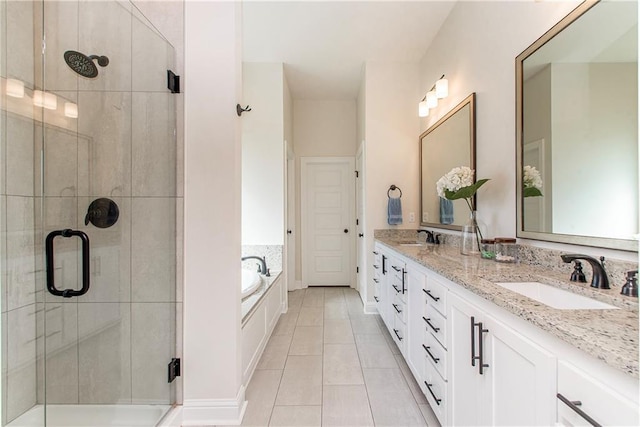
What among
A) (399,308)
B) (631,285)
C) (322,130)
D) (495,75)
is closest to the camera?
(631,285)

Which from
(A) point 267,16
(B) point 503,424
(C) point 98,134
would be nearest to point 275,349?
(B) point 503,424

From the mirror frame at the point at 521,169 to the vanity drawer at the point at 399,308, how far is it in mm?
882

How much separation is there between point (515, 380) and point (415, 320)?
930 millimetres

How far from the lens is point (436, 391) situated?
1.42 metres

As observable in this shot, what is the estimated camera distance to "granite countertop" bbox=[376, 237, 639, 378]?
0.57 metres

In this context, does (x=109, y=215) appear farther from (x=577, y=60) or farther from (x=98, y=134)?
(x=577, y=60)

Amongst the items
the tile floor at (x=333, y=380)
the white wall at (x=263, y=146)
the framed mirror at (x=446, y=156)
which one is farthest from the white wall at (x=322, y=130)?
the tile floor at (x=333, y=380)

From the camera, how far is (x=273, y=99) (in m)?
3.42

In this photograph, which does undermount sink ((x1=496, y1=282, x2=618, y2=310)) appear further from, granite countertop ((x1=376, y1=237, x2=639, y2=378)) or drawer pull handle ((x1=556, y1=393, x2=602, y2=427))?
drawer pull handle ((x1=556, y1=393, x2=602, y2=427))

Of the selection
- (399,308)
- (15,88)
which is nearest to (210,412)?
(399,308)

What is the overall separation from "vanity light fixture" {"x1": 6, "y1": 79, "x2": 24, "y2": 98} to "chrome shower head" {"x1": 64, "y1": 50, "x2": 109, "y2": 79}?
0.81 ft

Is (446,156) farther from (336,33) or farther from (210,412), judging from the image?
(210,412)

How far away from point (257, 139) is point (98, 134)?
2.14 metres

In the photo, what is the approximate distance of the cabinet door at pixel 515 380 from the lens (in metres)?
0.72
